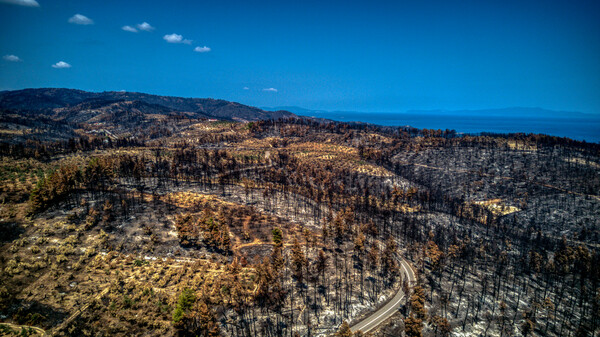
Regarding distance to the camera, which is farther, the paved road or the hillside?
the paved road

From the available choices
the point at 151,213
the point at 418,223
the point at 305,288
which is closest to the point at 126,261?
the point at 151,213

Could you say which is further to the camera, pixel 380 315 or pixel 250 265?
pixel 250 265

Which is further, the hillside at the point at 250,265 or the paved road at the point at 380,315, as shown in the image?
the paved road at the point at 380,315

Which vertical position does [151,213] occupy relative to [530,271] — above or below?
above

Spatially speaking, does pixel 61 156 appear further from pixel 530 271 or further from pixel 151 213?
pixel 530 271

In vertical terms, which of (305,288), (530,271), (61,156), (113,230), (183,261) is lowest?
(530,271)

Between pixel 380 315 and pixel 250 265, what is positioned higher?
pixel 250 265

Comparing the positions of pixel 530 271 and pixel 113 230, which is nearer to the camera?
pixel 113 230

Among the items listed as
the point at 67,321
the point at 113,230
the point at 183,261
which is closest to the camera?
the point at 67,321

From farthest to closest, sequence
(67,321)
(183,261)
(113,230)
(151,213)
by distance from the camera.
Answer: (151,213)
(113,230)
(183,261)
(67,321)
